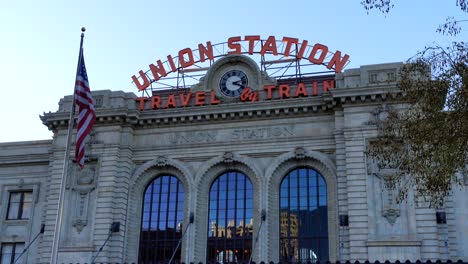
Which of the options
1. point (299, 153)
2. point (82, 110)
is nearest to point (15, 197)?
point (82, 110)

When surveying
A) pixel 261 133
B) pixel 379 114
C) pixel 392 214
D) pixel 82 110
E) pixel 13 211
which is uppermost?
pixel 379 114

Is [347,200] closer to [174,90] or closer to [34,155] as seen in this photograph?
[174,90]

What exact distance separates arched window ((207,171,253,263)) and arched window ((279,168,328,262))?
2267mm

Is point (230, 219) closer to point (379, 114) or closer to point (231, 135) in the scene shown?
point (231, 135)

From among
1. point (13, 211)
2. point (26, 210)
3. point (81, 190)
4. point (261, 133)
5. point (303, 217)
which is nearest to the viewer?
point (303, 217)

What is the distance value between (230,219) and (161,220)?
15.8ft

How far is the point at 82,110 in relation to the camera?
26750mm

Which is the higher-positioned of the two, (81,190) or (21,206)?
(81,190)

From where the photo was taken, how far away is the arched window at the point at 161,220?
3803cm

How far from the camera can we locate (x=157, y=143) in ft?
130

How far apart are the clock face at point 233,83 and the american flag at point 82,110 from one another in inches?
572

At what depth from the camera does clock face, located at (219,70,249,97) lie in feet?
132

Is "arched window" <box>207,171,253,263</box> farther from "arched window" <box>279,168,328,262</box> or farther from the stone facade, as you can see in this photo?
"arched window" <box>279,168,328,262</box>

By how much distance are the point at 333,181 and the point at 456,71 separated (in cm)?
1772
